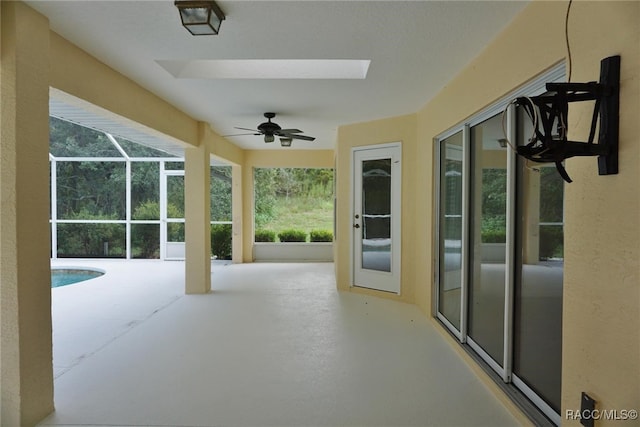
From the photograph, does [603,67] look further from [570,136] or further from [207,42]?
[207,42]

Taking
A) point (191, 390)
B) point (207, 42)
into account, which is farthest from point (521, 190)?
point (191, 390)

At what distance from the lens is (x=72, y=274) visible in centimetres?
782

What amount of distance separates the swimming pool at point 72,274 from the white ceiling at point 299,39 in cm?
Answer: 541

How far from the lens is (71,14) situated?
7.46 feet

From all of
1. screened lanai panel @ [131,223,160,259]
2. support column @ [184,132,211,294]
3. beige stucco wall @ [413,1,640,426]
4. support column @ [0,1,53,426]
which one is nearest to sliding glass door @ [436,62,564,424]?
beige stucco wall @ [413,1,640,426]

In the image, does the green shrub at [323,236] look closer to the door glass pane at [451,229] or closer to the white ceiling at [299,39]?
the door glass pane at [451,229]

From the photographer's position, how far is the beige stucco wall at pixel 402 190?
16.0 ft

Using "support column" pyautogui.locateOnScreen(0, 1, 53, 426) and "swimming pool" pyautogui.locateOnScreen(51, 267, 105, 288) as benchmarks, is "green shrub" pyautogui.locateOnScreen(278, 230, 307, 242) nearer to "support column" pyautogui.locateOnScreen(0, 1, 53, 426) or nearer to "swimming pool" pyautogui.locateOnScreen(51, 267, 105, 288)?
"swimming pool" pyautogui.locateOnScreen(51, 267, 105, 288)

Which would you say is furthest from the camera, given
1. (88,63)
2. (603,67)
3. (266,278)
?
(266,278)

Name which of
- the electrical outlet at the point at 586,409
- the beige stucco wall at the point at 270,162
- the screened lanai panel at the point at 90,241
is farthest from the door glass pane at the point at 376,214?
the screened lanai panel at the point at 90,241

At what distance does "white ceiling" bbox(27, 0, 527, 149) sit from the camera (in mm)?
2189

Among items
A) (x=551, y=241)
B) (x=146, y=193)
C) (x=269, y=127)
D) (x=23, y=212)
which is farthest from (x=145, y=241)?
(x=551, y=241)

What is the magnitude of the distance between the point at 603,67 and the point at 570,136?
33 centimetres

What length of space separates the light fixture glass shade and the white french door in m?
3.33
